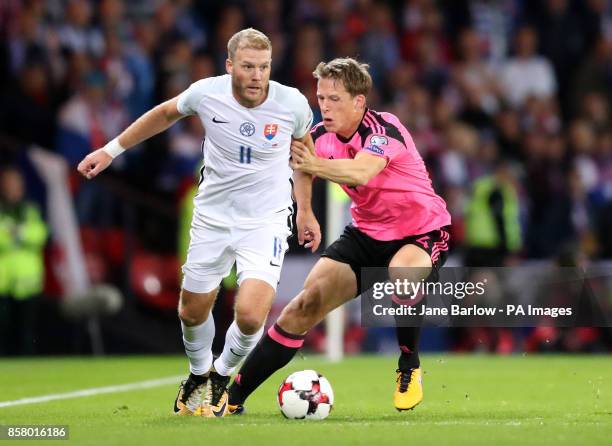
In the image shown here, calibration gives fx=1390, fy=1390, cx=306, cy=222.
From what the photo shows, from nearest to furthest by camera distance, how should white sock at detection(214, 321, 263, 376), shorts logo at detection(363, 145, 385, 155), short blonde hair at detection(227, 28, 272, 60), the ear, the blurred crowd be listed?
1. short blonde hair at detection(227, 28, 272, 60)
2. white sock at detection(214, 321, 263, 376)
3. shorts logo at detection(363, 145, 385, 155)
4. the ear
5. the blurred crowd

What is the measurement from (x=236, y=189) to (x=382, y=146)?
917 mm

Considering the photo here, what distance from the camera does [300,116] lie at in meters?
8.01

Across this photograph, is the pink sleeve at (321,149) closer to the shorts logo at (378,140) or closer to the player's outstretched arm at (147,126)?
the shorts logo at (378,140)

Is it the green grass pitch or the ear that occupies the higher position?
the ear

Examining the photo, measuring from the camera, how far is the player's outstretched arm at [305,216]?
27.5 ft

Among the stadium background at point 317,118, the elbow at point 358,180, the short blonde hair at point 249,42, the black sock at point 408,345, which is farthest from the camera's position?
the stadium background at point 317,118

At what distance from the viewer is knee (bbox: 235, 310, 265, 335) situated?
785cm

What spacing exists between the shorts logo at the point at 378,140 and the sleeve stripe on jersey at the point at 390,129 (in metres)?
0.07

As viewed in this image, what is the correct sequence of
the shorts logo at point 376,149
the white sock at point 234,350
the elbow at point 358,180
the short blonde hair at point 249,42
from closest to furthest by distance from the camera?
the short blonde hair at point 249,42
the elbow at point 358,180
the white sock at point 234,350
the shorts logo at point 376,149

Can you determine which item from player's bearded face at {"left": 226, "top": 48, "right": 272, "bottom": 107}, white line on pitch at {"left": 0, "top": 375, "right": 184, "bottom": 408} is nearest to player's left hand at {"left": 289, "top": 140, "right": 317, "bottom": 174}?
player's bearded face at {"left": 226, "top": 48, "right": 272, "bottom": 107}

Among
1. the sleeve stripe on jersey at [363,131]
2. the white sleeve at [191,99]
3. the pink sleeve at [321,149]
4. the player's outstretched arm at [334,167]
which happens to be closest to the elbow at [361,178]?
the player's outstretched arm at [334,167]

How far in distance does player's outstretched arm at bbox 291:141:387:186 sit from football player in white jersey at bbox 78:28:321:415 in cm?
21

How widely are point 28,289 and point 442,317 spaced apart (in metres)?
5.27

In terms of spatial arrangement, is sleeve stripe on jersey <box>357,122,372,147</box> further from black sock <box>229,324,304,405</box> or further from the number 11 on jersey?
black sock <box>229,324,304,405</box>
